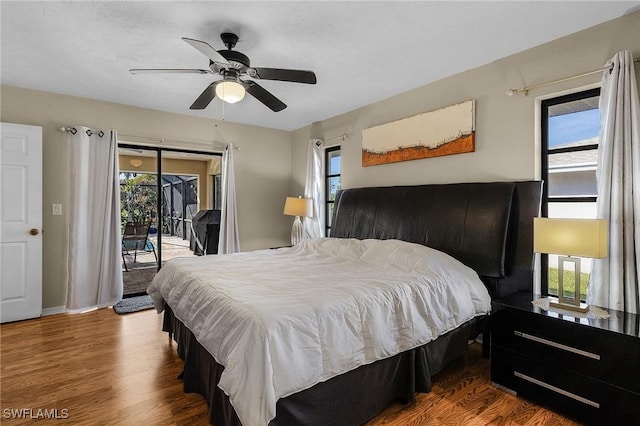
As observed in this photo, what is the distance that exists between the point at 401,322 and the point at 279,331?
0.87 metres

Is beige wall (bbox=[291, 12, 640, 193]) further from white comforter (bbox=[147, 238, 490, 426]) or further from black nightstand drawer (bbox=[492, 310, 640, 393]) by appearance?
black nightstand drawer (bbox=[492, 310, 640, 393])

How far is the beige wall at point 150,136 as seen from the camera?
12.2ft

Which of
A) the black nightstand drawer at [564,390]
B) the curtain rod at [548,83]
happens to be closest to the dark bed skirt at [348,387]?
the black nightstand drawer at [564,390]

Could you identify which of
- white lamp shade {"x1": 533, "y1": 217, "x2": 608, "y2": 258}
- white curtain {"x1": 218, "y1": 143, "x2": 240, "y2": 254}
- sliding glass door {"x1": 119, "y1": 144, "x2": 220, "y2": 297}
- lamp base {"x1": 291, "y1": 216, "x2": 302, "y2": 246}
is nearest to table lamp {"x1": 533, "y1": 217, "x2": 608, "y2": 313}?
white lamp shade {"x1": 533, "y1": 217, "x2": 608, "y2": 258}

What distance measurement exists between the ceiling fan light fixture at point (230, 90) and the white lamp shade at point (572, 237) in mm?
2384

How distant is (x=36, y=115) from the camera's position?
3664 mm

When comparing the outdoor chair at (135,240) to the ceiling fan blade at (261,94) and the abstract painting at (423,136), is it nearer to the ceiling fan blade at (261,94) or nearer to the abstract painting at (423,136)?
the ceiling fan blade at (261,94)

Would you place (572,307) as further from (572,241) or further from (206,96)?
(206,96)

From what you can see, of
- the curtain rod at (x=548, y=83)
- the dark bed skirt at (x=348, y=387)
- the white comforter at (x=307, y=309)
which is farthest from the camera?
the curtain rod at (x=548, y=83)

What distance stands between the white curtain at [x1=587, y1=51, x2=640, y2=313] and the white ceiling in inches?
21.8

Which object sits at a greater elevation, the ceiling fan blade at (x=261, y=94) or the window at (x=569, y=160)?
the ceiling fan blade at (x=261, y=94)

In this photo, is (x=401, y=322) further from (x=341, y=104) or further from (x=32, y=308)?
A: (x=32, y=308)

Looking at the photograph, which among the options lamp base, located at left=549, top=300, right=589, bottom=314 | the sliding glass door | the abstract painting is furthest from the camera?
the sliding glass door

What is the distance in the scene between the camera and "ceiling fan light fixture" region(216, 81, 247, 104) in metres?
2.46
